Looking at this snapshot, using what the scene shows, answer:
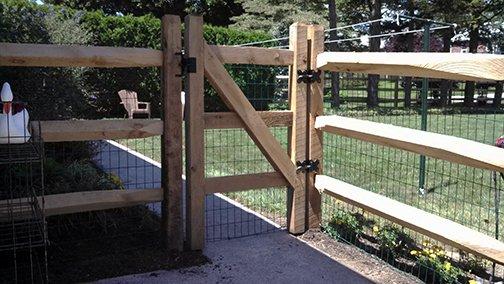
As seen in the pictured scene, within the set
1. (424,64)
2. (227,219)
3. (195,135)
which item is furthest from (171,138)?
(424,64)

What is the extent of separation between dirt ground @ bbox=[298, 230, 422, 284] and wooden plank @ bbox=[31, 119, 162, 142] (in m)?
1.71

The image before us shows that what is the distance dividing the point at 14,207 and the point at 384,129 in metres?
2.68

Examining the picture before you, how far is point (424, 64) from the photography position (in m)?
3.32

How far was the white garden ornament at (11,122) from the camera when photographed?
9.99 feet

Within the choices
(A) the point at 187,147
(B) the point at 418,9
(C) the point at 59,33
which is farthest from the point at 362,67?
(B) the point at 418,9

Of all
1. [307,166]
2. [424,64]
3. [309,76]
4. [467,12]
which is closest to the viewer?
[424,64]

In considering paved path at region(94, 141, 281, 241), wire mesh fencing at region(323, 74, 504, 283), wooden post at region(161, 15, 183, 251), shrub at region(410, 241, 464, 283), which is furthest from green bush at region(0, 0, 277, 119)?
shrub at region(410, 241, 464, 283)

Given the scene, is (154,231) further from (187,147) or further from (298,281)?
(298,281)

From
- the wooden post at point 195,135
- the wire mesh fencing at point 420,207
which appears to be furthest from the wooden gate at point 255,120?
the wire mesh fencing at point 420,207

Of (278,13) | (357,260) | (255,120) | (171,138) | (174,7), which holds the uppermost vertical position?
(174,7)

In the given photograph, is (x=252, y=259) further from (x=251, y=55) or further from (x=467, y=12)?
(x=467, y=12)

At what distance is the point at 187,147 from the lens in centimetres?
418

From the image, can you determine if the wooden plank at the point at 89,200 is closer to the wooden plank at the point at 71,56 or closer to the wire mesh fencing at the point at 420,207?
the wooden plank at the point at 71,56

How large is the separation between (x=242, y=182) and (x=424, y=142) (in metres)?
1.66
